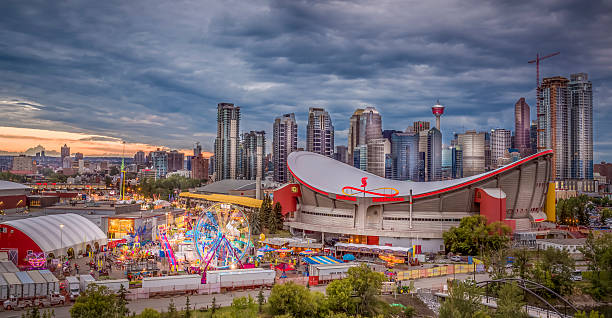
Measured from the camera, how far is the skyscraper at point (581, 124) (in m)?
142

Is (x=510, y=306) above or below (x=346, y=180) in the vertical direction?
below

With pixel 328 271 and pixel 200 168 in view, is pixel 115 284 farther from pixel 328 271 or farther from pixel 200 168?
pixel 200 168

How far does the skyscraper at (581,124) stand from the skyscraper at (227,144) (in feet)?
343

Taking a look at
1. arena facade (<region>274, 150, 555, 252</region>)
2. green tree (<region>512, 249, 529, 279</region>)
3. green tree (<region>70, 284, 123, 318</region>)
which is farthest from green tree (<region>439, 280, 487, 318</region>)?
arena facade (<region>274, 150, 555, 252</region>)

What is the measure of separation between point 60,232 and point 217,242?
12.8 metres

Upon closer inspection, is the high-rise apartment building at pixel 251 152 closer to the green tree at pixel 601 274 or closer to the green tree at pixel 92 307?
the green tree at pixel 601 274

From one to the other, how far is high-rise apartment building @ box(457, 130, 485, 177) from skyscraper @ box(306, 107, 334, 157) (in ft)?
167

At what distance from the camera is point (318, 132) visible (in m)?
152

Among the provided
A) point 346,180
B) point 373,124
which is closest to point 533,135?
point 373,124

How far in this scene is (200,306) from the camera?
892 inches

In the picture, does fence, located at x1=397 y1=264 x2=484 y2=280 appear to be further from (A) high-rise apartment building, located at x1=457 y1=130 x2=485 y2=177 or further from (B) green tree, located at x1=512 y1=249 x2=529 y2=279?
(A) high-rise apartment building, located at x1=457 y1=130 x2=485 y2=177

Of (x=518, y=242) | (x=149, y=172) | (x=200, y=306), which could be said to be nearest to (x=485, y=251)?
(x=518, y=242)

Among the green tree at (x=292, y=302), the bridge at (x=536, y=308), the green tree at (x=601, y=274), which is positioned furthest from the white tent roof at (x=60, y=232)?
the green tree at (x=601, y=274)

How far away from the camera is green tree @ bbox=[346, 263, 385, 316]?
21047 mm
